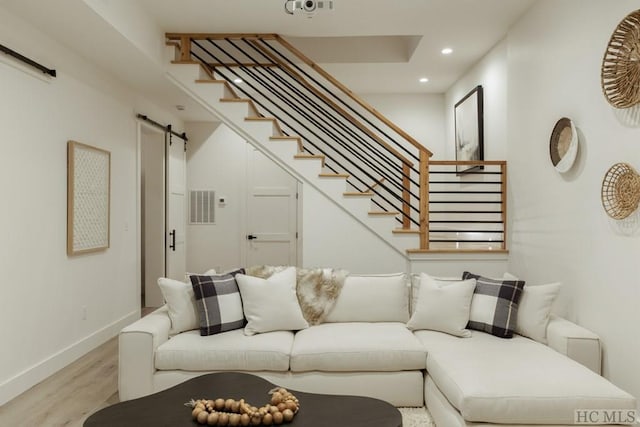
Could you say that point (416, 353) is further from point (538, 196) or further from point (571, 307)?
point (538, 196)

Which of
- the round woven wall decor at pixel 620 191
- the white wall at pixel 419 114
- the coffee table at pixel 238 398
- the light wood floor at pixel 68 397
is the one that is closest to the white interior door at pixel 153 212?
the light wood floor at pixel 68 397

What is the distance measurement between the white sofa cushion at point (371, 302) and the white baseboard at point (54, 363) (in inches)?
85.0

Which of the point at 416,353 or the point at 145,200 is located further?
the point at 145,200

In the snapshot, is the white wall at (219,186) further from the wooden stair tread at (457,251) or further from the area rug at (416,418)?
the area rug at (416,418)

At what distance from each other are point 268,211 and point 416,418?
15.8 ft

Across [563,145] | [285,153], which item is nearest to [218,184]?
[285,153]

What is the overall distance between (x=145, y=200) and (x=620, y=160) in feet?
17.6

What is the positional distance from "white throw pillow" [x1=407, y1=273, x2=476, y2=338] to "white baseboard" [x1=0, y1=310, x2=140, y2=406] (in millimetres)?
2733

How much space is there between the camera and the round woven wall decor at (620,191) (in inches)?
110

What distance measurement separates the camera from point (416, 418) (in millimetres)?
2934

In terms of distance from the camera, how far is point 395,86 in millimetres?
6785

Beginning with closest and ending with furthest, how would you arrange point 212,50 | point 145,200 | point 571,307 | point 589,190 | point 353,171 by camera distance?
point 589,190 < point 571,307 < point 212,50 < point 145,200 < point 353,171

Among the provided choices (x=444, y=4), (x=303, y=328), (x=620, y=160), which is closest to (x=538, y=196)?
(x=620, y=160)

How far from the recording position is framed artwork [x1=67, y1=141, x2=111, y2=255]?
409 cm
